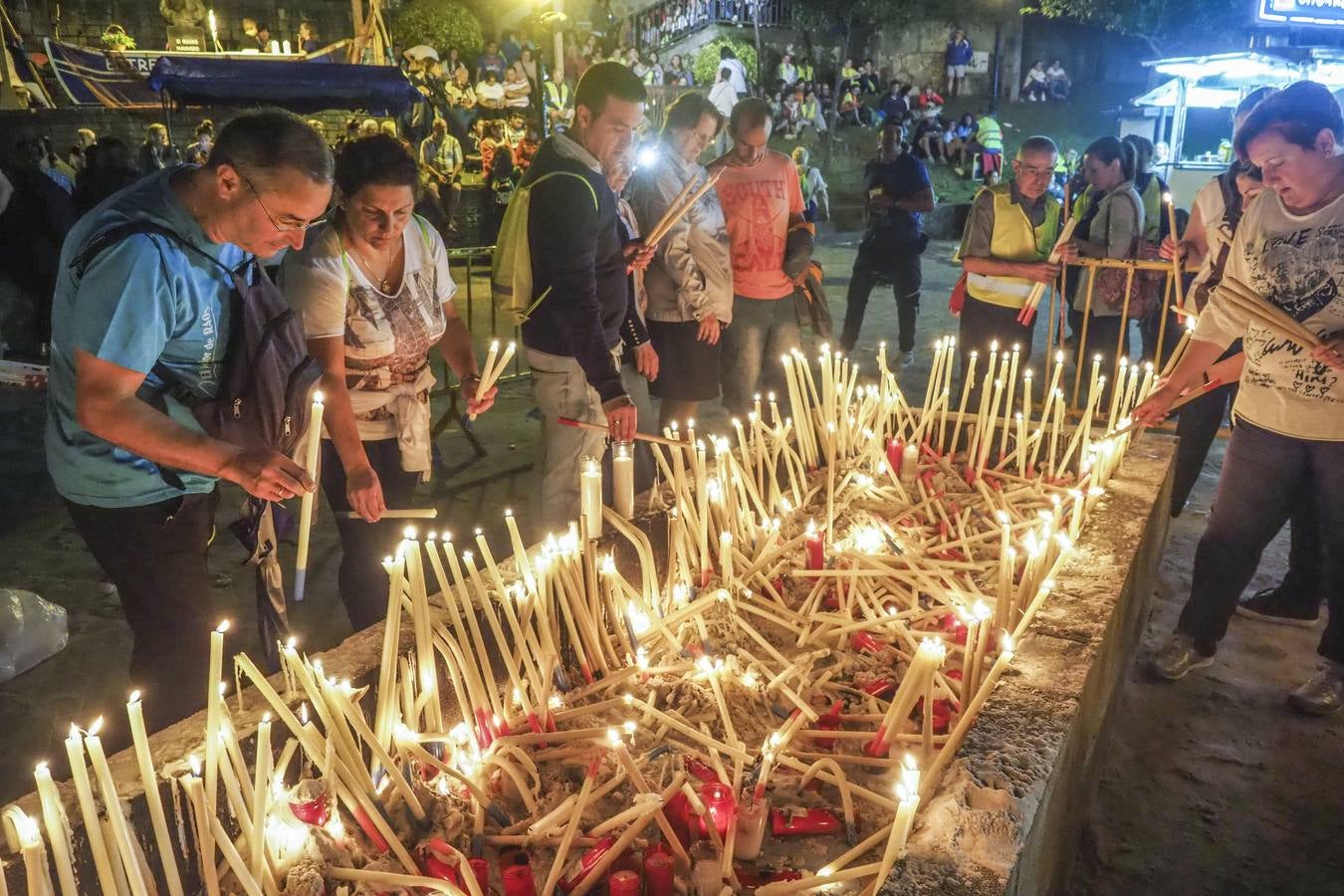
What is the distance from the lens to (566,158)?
133 inches

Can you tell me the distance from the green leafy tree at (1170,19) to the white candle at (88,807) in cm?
2907

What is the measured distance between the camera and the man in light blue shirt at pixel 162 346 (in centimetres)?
204

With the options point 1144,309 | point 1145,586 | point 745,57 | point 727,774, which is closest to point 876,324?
point 1144,309

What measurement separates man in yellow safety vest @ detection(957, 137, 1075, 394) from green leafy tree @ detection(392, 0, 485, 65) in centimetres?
1782

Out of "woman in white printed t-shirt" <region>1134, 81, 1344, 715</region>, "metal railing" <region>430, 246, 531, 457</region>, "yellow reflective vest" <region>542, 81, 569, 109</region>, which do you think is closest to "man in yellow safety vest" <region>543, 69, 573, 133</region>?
"yellow reflective vest" <region>542, 81, 569, 109</region>

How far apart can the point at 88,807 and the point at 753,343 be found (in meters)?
4.12

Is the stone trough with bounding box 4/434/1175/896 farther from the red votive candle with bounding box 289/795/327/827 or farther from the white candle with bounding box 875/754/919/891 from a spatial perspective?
the red votive candle with bounding box 289/795/327/827

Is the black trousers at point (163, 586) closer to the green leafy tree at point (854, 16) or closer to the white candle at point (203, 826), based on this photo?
the white candle at point (203, 826)

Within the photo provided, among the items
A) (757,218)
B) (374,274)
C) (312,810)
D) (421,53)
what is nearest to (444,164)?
(421,53)

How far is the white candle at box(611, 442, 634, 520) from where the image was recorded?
10.7 feet

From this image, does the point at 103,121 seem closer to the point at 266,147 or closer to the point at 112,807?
the point at 266,147

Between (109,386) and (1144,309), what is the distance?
5530 millimetres

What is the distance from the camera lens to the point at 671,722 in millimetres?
2469

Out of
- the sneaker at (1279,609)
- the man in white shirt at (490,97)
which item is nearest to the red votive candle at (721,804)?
the sneaker at (1279,609)
